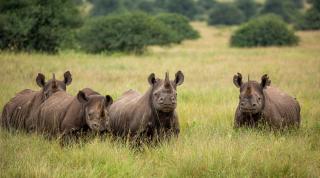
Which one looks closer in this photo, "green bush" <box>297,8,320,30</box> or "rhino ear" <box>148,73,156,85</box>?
"rhino ear" <box>148,73,156,85</box>

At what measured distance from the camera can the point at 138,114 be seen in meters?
9.04

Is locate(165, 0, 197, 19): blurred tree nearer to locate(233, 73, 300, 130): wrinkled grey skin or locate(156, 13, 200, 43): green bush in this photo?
locate(156, 13, 200, 43): green bush

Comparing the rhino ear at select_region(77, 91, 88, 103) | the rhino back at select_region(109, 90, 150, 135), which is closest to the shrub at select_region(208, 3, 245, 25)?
the rhino back at select_region(109, 90, 150, 135)

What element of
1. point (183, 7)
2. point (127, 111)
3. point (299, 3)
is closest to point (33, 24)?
point (127, 111)

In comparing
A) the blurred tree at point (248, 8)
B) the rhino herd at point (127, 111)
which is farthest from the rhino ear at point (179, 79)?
the blurred tree at point (248, 8)

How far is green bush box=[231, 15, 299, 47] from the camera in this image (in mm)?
39531

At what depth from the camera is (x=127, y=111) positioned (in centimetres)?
946

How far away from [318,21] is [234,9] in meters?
16.7

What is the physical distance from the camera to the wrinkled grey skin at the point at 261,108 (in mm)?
9617

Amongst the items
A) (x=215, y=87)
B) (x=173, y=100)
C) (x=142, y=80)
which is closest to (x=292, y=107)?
(x=173, y=100)

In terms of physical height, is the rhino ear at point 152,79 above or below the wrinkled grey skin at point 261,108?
above

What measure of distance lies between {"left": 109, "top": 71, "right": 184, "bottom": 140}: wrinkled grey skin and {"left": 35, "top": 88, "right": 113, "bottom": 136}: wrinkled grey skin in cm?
57

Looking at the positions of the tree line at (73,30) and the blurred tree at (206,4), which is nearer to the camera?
the tree line at (73,30)

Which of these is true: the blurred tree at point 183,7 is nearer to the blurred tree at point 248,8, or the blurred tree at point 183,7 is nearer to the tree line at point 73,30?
the blurred tree at point 248,8
